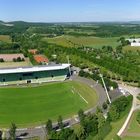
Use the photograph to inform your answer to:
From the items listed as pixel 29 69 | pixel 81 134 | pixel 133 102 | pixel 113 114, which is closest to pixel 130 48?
pixel 29 69

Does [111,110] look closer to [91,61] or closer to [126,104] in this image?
[126,104]

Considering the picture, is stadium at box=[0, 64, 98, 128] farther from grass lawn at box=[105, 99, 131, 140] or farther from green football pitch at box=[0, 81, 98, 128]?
grass lawn at box=[105, 99, 131, 140]

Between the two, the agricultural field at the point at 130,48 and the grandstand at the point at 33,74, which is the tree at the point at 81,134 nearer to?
the grandstand at the point at 33,74

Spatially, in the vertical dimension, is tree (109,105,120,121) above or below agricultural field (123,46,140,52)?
above

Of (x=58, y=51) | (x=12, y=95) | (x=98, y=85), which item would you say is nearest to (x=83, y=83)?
(x=98, y=85)

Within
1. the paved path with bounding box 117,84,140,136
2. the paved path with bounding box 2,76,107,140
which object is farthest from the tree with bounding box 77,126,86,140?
the paved path with bounding box 117,84,140,136

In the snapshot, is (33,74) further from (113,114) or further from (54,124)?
(113,114)

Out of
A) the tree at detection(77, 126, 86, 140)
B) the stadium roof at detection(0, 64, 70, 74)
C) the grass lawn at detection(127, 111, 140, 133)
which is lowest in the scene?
the grass lawn at detection(127, 111, 140, 133)
